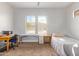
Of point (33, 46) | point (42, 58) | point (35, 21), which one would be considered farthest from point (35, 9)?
point (42, 58)

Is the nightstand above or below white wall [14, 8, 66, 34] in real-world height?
below

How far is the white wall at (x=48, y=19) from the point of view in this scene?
3.50 metres

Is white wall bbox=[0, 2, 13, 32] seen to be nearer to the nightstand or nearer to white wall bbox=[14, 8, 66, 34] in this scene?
white wall bbox=[14, 8, 66, 34]

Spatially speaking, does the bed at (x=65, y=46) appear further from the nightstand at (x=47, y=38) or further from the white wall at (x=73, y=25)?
the nightstand at (x=47, y=38)

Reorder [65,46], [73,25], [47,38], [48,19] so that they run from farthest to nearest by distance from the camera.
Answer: [47,38], [48,19], [73,25], [65,46]

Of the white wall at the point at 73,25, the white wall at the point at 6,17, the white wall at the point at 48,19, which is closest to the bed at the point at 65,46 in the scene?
the white wall at the point at 73,25

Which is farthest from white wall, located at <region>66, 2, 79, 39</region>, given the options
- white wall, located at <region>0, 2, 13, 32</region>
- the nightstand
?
white wall, located at <region>0, 2, 13, 32</region>

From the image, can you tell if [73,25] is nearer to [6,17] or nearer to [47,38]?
[47,38]

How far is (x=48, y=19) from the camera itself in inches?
151

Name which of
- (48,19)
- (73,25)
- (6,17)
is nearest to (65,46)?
(73,25)

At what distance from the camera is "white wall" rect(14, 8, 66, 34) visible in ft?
11.5

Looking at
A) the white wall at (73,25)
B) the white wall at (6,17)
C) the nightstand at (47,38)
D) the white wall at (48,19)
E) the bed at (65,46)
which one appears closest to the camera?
the bed at (65,46)

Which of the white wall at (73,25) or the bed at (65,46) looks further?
the white wall at (73,25)

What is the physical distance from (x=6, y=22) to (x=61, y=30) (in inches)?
67.7
